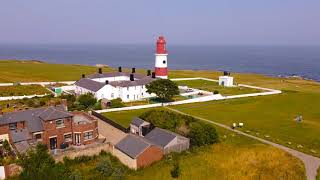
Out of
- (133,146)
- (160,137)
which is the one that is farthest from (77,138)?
(160,137)

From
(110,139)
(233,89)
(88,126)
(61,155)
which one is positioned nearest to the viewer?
(61,155)

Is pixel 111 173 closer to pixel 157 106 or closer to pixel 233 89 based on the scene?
pixel 157 106

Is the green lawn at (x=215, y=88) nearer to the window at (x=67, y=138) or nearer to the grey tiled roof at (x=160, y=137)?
the grey tiled roof at (x=160, y=137)

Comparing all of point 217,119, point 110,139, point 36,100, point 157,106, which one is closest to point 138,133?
point 110,139

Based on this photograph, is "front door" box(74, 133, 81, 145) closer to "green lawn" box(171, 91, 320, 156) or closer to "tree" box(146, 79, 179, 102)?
"green lawn" box(171, 91, 320, 156)

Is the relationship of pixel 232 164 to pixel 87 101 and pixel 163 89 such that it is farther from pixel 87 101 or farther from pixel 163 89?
pixel 87 101

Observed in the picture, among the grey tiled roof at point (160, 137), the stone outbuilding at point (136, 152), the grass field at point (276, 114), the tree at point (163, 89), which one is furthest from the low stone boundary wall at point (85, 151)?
the tree at point (163, 89)

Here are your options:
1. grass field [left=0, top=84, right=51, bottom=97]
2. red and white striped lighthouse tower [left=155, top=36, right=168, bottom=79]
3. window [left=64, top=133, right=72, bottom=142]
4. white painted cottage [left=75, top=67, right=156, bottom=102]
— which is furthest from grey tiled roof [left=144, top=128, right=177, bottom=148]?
grass field [left=0, top=84, right=51, bottom=97]
